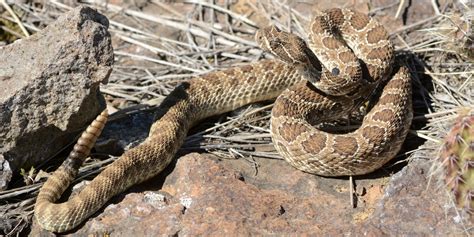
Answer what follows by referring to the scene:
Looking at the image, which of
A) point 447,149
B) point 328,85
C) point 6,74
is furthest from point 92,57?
point 447,149

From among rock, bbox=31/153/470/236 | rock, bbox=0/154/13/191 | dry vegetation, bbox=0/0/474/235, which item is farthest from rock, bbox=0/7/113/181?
rock, bbox=31/153/470/236

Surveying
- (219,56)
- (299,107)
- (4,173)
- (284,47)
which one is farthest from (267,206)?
(219,56)

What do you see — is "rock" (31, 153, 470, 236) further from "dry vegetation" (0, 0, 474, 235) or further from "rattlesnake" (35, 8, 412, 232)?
"dry vegetation" (0, 0, 474, 235)

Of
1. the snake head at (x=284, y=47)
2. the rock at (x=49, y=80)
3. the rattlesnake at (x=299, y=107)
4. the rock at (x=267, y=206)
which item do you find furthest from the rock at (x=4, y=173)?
the snake head at (x=284, y=47)

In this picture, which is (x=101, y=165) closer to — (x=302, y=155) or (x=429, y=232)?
(x=302, y=155)

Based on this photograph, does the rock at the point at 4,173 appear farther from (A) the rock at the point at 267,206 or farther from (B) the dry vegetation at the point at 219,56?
(A) the rock at the point at 267,206
